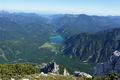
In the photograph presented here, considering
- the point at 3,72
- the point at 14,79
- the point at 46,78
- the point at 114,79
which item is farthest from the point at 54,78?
the point at 3,72

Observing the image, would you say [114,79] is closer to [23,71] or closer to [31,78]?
[31,78]

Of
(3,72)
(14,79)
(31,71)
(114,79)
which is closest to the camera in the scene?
(14,79)

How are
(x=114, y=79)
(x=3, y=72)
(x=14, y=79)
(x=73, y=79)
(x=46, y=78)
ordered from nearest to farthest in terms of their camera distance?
(x=14, y=79) < (x=46, y=78) < (x=73, y=79) < (x=114, y=79) < (x=3, y=72)

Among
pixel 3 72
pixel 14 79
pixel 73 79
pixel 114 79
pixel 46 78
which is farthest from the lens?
pixel 3 72

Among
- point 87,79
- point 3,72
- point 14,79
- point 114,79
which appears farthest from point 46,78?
point 3,72

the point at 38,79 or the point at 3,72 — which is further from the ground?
the point at 38,79

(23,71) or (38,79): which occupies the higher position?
(38,79)

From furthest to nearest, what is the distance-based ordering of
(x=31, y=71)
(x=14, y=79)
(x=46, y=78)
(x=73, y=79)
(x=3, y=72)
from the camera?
1. (x=31, y=71)
2. (x=3, y=72)
3. (x=73, y=79)
4. (x=46, y=78)
5. (x=14, y=79)

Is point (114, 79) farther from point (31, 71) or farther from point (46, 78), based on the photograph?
point (31, 71)

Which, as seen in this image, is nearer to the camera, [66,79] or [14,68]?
[66,79]
